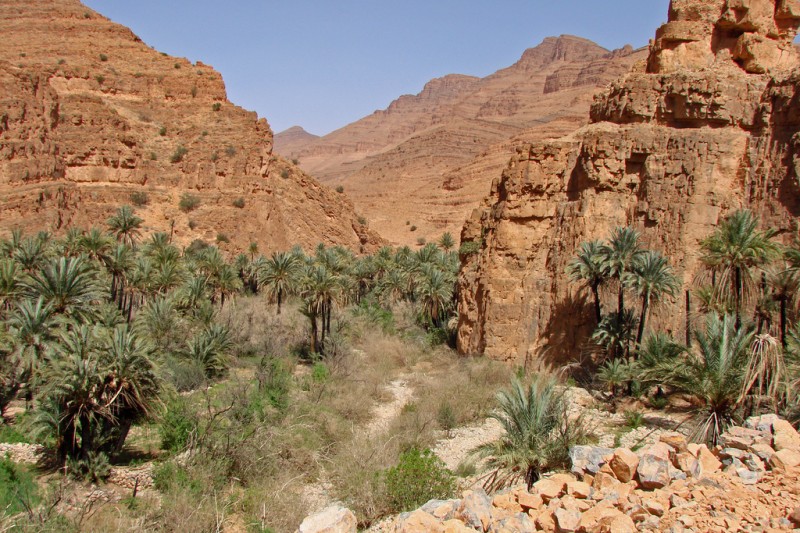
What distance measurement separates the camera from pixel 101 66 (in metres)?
50.7

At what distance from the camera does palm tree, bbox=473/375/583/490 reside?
10398mm

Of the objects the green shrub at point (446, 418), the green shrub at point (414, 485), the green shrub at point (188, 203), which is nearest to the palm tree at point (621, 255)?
the green shrub at point (446, 418)

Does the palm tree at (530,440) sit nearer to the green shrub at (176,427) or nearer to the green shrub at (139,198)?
the green shrub at (176,427)

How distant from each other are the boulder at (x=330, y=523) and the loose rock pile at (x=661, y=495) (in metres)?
0.32

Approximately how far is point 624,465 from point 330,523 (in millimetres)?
4201

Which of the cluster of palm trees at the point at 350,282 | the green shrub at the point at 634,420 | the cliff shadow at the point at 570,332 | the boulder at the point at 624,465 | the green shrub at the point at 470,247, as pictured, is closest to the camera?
the boulder at the point at 624,465

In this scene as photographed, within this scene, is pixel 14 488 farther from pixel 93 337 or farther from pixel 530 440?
pixel 530 440

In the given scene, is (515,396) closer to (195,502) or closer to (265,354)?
(195,502)

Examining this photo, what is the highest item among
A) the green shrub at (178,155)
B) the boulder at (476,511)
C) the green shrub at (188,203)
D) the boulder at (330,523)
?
the green shrub at (178,155)

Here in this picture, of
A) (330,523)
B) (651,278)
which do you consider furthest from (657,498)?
(651,278)

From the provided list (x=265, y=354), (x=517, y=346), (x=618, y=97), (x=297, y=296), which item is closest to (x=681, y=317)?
(x=517, y=346)

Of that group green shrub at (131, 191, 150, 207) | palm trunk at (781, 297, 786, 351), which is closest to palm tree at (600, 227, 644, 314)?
palm trunk at (781, 297, 786, 351)

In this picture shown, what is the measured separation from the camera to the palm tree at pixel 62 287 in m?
Result: 18.3

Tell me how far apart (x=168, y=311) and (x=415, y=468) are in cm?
1733
